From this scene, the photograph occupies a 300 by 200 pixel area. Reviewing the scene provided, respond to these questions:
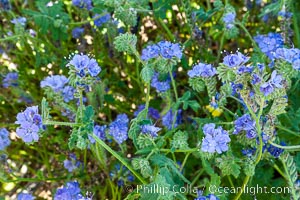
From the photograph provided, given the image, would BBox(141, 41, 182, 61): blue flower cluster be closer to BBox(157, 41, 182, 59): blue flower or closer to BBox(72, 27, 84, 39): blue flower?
BBox(157, 41, 182, 59): blue flower

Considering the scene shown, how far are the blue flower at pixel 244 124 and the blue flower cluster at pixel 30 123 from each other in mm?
466

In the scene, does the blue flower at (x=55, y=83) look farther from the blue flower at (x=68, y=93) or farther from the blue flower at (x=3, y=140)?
the blue flower at (x=3, y=140)

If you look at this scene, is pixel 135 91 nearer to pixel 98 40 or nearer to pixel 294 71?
pixel 98 40

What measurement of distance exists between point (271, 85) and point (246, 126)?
167mm

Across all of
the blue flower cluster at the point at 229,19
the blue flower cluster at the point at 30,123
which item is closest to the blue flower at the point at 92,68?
the blue flower cluster at the point at 30,123

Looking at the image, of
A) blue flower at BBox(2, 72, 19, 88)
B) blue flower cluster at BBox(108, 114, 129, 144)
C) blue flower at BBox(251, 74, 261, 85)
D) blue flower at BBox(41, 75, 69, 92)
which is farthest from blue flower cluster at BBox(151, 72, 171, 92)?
blue flower at BBox(2, 72, 19, 88)

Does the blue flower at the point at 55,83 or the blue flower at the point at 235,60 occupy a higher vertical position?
the blue flower at the point at 55,83

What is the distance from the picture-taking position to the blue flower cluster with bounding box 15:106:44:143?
146cm

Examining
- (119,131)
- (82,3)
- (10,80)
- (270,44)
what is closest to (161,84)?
(119,131)

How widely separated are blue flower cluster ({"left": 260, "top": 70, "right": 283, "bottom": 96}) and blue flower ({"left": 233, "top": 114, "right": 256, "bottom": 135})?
0.48 feet

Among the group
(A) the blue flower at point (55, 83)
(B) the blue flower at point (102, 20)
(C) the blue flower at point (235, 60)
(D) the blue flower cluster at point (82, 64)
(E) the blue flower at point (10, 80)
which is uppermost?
(B) the blue flower at point (102, 20)

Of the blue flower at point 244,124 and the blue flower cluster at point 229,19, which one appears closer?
the blue flower at point 244,124

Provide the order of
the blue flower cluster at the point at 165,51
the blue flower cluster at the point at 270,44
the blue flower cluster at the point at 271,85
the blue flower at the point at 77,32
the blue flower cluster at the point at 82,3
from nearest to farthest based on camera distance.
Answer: the blue flower cluster at the point at 271,85
the blue flower cluster at the point at 165,51
the blue flower cluster at the point at 270,44
the blue flower cluster at the point at 82,3
the blue flower at the point at 77,32

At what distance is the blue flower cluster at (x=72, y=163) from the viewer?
1963mm
